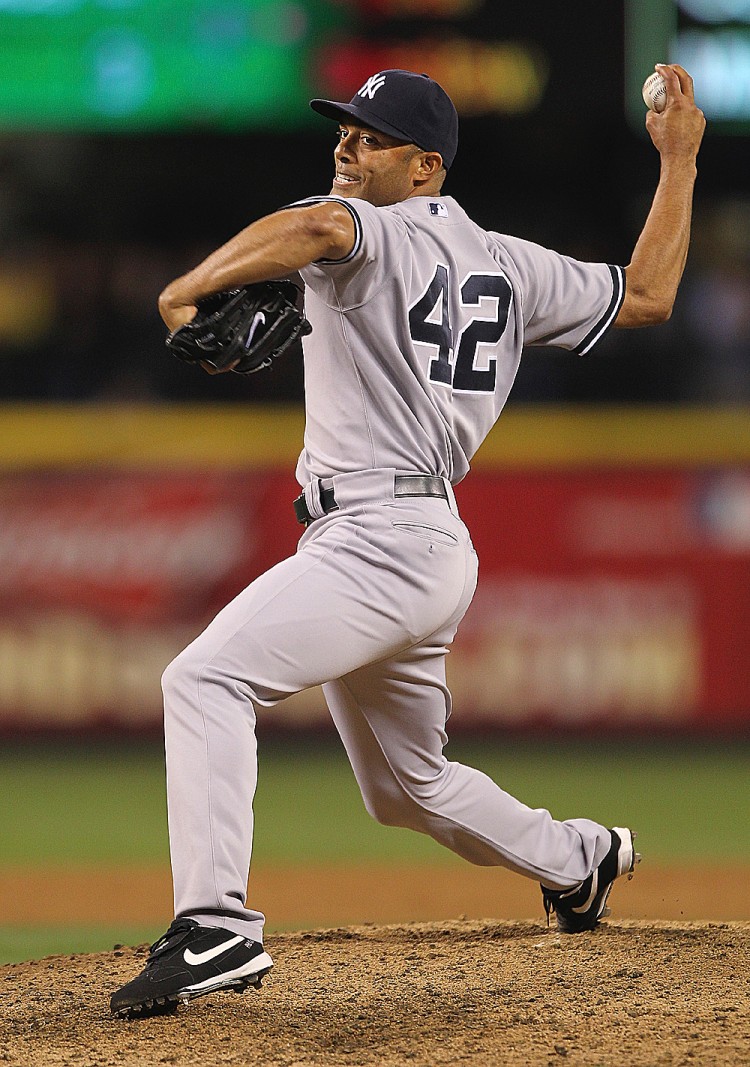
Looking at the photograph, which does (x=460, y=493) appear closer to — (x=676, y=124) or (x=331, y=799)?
(x=331, y=799)

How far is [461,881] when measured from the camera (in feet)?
17.1

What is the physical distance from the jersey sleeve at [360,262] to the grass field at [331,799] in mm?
2374

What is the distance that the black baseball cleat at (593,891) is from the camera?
3.41 metres

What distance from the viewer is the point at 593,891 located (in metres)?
3.42

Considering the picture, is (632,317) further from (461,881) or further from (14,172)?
(14,172)

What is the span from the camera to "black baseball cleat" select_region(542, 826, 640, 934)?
3.41 metres

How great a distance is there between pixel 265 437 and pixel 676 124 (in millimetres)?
4339

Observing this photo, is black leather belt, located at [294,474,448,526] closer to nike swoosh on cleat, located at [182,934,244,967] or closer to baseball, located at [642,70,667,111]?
nike swoosh on cleat, located at [182,934,244,967]

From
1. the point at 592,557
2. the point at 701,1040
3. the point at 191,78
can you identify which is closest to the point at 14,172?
the point at 191,78

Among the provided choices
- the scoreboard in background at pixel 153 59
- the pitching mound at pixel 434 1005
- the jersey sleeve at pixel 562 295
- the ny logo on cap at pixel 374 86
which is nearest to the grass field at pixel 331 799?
the pitching mound at pixel 434 1005

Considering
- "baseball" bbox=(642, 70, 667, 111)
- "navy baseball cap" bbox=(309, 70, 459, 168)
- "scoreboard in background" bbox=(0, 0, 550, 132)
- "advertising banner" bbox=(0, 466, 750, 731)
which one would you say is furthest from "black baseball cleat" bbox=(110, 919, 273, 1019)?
"scoreboard in background" bbox=(0, 0, 550, 132)

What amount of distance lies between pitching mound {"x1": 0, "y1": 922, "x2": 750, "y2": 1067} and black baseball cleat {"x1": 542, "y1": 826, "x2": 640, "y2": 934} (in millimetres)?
55

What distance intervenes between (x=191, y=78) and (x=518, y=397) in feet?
7.78

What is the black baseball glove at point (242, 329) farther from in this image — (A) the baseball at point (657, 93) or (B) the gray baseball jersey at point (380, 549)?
(A) the baseball at point (657, 93)
